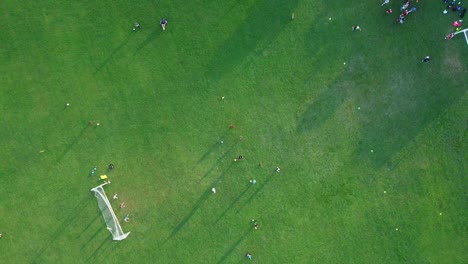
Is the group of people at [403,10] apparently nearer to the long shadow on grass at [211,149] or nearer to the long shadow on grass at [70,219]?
the long shadow on grass at [211,149]

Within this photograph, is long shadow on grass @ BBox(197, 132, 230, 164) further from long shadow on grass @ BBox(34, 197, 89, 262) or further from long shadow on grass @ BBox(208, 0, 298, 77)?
long shadow on grass @ BBox(34, 197, 89, 262)

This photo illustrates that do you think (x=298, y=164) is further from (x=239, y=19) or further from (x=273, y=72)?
(x=239, y=19)

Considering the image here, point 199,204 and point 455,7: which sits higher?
point 199,204

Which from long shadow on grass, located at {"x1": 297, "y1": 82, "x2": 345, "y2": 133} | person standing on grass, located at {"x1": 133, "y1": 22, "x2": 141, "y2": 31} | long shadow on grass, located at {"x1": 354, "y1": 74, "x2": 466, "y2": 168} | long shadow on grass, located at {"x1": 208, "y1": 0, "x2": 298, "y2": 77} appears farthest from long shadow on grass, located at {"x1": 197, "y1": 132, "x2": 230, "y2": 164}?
person standing on grass, located at {"x1": 133, "y1": 22, "x2": 141, "y2": 31}

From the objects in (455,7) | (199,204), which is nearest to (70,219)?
(199,204)

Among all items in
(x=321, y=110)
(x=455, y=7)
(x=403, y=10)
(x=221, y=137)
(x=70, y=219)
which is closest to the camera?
(x=455, y=7)

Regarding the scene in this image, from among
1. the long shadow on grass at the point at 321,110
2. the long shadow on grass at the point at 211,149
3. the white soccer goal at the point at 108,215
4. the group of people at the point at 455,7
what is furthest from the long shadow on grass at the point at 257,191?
the group of people at the point at 455,7

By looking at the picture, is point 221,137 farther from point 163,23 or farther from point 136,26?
point 136,26
